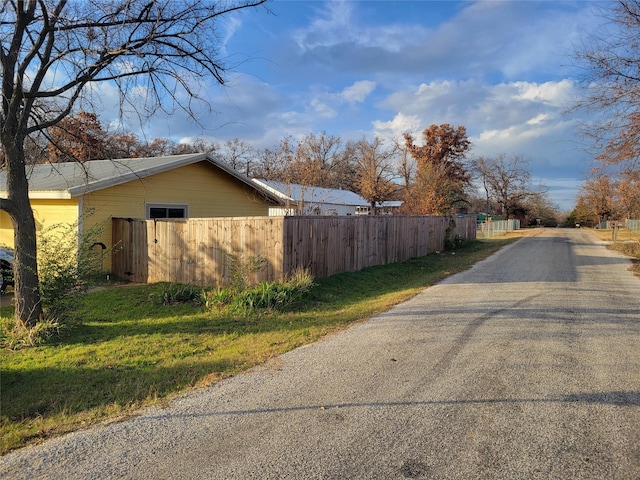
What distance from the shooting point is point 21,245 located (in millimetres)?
6148

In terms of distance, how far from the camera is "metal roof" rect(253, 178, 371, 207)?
20.6m

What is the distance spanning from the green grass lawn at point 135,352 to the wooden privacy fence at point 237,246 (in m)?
1.24

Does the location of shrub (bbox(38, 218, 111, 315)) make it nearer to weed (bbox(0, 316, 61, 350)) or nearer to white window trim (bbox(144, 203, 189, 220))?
weed (bbox(0, 316, 61, 350))

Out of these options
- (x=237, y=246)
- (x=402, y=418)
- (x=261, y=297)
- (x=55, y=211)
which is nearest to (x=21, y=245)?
(x=261, y=297)

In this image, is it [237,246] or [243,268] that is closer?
[243,268]

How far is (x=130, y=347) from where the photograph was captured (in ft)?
18.3

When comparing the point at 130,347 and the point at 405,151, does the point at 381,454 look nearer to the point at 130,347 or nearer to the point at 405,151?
the point at 130,347

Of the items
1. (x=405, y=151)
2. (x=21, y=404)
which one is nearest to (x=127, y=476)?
(x=21, y=404)

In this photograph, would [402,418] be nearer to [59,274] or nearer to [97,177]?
[59,274]

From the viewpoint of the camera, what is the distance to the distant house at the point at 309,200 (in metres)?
18.1

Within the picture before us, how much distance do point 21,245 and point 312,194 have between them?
14.2 metres

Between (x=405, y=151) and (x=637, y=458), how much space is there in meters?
42.7

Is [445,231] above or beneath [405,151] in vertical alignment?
beneath

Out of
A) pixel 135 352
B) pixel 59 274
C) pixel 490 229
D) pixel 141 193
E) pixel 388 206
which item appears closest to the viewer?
pixel 135 352
